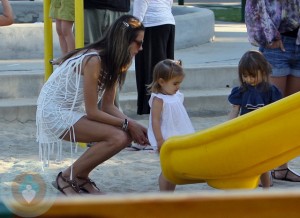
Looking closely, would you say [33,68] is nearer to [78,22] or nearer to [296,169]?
[78,22]

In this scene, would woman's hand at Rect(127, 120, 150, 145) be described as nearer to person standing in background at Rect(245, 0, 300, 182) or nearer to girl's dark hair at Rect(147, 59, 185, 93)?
girl's dark hair at Rect(147, 59, 185, 93)

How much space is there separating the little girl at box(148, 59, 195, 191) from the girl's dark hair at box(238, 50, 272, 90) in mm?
404

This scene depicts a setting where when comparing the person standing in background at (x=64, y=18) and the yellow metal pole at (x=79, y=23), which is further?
the person standing in background at (x=64, y=18)

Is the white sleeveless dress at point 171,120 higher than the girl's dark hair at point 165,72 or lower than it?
lower

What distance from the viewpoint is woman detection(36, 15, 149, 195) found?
5422 millimetres

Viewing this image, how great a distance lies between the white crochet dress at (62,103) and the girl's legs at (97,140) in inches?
2.7

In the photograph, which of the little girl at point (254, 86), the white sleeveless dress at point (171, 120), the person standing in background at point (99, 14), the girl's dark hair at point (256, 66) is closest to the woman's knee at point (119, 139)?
the white sleeveless dress at point (171, 120)

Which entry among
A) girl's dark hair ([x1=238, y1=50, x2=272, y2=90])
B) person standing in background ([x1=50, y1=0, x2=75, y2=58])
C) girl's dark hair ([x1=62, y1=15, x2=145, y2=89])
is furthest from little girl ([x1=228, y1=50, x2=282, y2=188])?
person standing in background ([x1=50, y1=0, x2=75, y2=58])

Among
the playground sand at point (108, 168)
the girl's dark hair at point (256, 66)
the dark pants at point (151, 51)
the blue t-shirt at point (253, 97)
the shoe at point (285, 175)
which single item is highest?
the girl's dark hair at point (256, 66)

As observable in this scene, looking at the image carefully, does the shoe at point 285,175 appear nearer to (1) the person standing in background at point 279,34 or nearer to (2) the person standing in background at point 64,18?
(1) the person standing in background at point 279,34

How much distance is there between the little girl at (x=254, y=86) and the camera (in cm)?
544

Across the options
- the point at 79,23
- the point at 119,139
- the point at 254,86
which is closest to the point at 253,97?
the point at 254,86

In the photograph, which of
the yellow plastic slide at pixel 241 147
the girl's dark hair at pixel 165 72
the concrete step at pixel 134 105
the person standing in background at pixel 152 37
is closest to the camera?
the yellow plastic slide at pixel 241 147

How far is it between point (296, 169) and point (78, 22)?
2.01 meters
